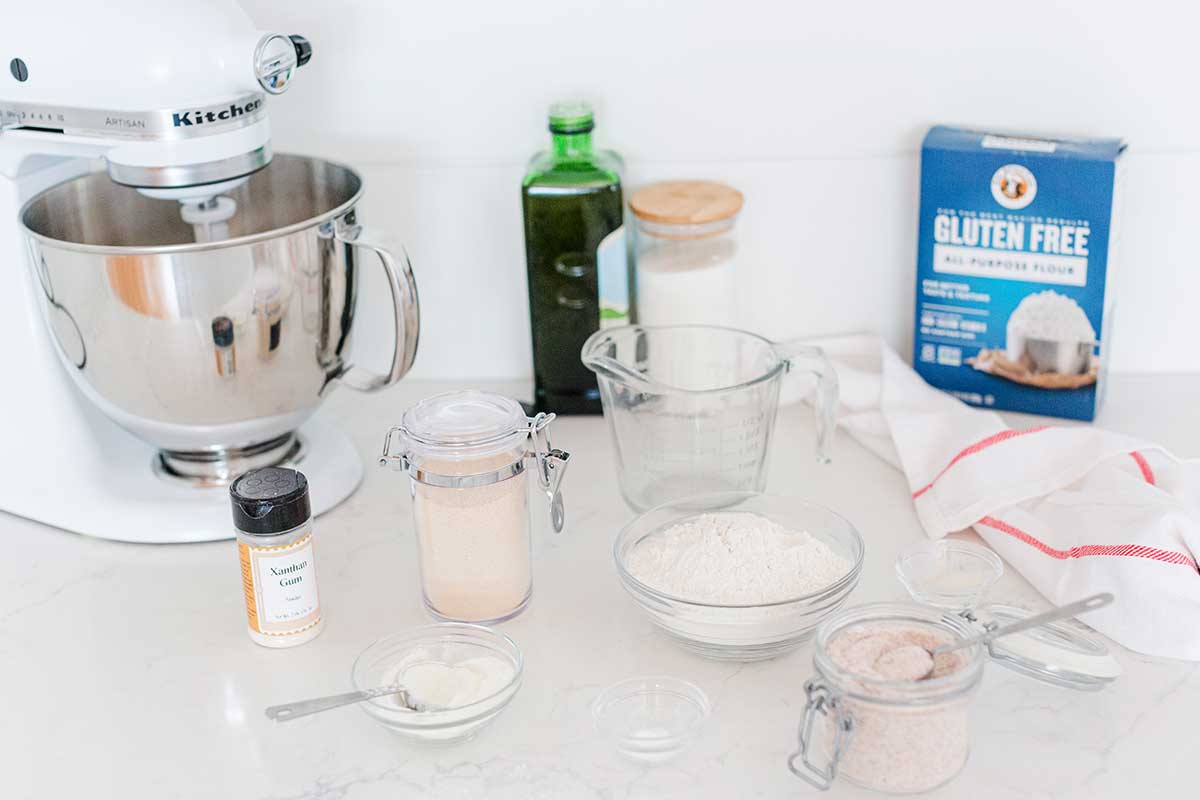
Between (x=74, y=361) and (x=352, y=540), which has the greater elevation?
(x=74, y=361)

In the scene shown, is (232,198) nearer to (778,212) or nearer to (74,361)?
(74,361)

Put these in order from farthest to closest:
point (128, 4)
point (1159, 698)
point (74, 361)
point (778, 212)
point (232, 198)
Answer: point (778, 212) → point (232, 198) → point (74, 361) → point (128, 4) → point (1159, 698)

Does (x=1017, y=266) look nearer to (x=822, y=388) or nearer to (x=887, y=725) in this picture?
(x=822, y=388)

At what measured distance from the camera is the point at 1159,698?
88 centimetres

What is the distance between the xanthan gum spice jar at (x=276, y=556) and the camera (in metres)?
0.93

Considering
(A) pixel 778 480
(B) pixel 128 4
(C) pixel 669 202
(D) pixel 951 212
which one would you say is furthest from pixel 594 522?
(B) pixel 128 4

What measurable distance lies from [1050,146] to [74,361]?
850mm

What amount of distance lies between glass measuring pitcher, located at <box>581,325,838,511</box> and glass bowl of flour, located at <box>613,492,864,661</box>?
75 millimetres

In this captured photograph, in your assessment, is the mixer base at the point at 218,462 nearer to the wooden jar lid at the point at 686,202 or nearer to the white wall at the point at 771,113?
the white wall at the point at 771,113

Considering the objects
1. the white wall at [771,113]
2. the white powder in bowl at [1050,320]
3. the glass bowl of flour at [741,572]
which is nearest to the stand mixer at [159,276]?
the white wall at [771,113]

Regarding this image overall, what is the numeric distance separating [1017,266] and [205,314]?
707 mm

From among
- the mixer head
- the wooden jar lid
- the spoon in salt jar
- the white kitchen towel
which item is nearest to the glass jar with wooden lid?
the wooden jar lid

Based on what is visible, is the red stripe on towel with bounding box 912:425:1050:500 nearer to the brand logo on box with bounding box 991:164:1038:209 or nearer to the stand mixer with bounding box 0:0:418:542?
the brand logo on box with bounding box 991:164:1038:209

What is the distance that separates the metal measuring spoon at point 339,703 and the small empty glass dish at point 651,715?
113 millimetres
